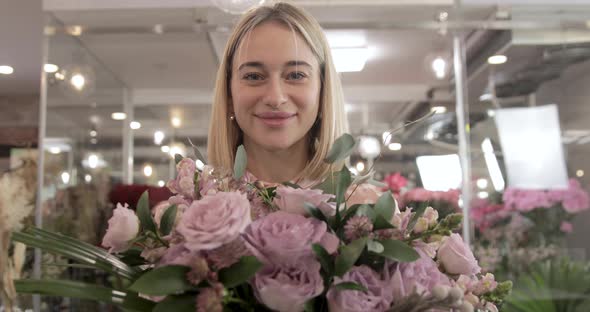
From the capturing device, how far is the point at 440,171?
2.94 m

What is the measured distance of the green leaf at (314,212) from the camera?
468 millimetres

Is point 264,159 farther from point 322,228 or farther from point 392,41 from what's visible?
point 392,41

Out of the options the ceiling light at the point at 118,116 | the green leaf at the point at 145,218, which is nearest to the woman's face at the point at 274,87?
the green leaf at the point at 145,218

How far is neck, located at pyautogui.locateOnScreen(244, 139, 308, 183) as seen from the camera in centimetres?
90

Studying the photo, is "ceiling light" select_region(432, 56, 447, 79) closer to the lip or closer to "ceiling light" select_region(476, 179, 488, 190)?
"ceiling light" select_region(476, 179, 488, 190)

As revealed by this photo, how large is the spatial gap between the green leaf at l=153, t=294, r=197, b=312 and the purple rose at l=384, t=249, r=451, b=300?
0.53 ft

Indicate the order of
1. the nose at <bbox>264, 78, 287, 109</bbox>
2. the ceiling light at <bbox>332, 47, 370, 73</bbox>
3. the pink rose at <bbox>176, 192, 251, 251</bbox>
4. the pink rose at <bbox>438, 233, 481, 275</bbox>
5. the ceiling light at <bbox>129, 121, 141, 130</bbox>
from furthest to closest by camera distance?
the ceiling light at <bbox>129, 121, 141, 130</bbox> → the ceiling light at <bbox>332, 47, 370, 73</bbox> → the nose at <bbox>264, 78, 287, 109</bbox> → the pink rose at <bbox>438, 233, 481, 275</bbox> → the pink rose at <bbox>176, 192, 251, 251</bbox>

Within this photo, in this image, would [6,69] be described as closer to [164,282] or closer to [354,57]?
[354,57]

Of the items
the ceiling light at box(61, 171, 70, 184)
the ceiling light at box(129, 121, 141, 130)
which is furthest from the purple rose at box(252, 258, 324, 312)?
the ceiling light at box(129, 121, 141, 130)

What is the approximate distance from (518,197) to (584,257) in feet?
1.45

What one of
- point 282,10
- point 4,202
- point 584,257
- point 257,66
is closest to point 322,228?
point 257,66

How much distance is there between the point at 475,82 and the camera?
2.86m

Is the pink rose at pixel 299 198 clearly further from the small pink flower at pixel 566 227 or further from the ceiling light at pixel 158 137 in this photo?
the ceiling light at pixel 158 137

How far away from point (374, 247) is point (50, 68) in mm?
2663
